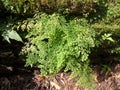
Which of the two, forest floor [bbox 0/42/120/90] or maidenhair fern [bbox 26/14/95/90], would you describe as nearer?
maidenhair fern [bbox 26/14/95/90]

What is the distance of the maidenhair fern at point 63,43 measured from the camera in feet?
10.7

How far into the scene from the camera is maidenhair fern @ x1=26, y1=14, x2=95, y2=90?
10.7ft

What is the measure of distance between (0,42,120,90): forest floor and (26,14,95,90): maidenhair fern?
0.33 m

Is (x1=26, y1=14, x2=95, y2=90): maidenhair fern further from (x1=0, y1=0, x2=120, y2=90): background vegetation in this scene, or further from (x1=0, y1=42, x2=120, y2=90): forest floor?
(x1=0, y1=42, x2=120, y2=90): forest floor

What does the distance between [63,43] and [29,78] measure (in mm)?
766

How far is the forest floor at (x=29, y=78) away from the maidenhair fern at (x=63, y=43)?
33 cm

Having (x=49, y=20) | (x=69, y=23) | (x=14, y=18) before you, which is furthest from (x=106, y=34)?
(x=14, y=18)

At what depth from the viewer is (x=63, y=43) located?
332 cm

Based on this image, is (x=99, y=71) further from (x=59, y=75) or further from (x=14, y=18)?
(x=14, y=18)

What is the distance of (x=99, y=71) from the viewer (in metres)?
3.90

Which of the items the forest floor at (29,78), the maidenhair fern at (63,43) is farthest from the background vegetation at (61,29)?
the forest floor at (29,78)

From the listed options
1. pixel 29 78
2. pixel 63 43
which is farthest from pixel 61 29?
pixel 29 78

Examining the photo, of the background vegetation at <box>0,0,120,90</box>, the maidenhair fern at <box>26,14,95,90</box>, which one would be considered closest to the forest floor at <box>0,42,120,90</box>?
the background vegetation at <box>0,0,120,90</box>

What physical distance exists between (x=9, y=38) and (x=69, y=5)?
2.50 feet
